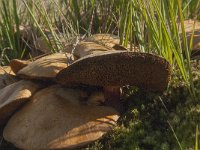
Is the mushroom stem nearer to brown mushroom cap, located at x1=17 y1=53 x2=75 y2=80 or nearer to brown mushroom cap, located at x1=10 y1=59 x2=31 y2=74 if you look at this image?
brown mushroom cap, located at x1=17 y1=53 x2=75 y2=80

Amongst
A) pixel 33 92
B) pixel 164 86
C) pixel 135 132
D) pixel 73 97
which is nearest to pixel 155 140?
pixel 135 132

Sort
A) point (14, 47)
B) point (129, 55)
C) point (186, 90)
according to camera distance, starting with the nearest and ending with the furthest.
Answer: point (129, 55)
point (186, 90)
point (14, 47)

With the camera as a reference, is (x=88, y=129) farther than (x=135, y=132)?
No

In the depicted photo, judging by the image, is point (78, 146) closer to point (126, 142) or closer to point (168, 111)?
point (126, 142)

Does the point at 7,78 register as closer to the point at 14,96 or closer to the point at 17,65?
the point at 17,65

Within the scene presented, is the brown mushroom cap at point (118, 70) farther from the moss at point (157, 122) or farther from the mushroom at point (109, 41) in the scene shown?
the mushroom at point (109, 41)

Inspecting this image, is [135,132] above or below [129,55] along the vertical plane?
below

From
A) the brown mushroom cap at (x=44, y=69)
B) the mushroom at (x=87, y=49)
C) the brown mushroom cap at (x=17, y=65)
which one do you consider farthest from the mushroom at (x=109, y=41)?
the brown mushroom cap at (x=17, y=65)
